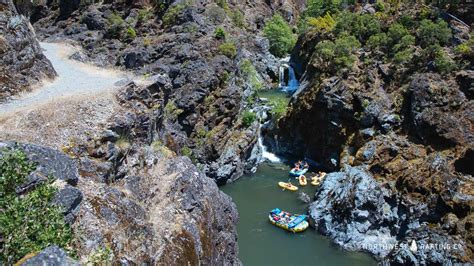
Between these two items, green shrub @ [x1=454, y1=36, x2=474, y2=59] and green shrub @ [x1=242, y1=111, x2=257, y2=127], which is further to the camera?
green shrub @ [x1=242, y1=111, x2=257, y2=127]

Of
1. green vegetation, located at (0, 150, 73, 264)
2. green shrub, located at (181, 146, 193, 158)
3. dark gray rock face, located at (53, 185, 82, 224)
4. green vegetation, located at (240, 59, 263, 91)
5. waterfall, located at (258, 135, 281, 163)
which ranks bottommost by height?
waterfall, located at (258, 135, 281, 163)

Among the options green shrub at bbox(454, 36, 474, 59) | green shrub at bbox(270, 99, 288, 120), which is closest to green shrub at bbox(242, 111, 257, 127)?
green shrub at bbox(270, 99, 288, 120)

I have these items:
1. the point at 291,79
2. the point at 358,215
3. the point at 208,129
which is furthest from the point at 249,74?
the point at 358,215

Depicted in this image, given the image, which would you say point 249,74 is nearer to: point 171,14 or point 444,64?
point 171,14

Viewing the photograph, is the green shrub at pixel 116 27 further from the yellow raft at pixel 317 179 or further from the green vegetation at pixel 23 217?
the green vegetation at pixel 23 217

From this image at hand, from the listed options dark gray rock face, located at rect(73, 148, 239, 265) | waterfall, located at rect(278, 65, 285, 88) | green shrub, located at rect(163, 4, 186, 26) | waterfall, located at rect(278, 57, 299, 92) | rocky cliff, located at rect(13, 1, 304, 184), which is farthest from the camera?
waterfall, located at rect(278, 65, 285, 88)

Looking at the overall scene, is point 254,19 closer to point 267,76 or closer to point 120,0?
point 267,76

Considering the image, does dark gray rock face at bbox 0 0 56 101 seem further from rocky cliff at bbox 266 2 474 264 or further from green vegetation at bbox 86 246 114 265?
rocky cliff at bbox 266 2 474 264
